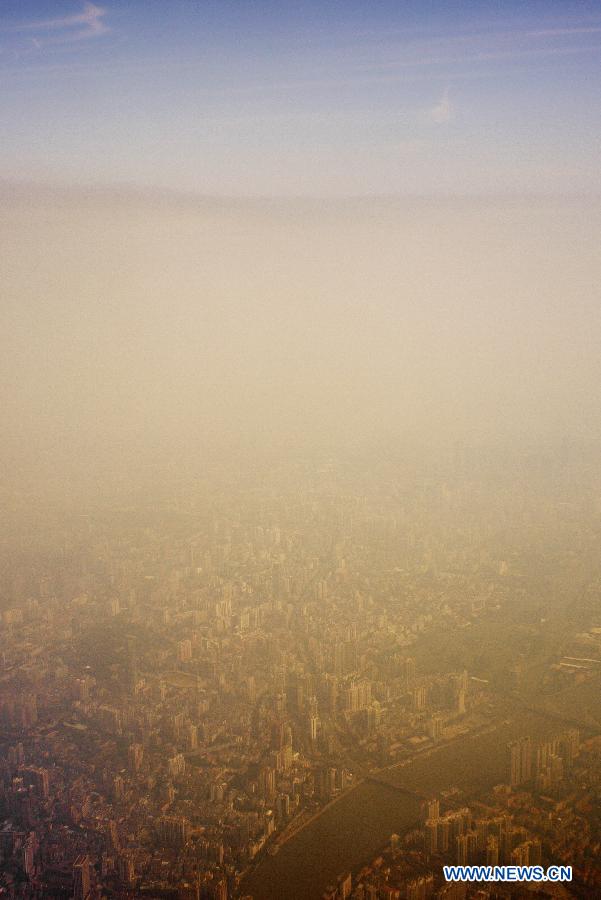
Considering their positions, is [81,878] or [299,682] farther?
[299,682]

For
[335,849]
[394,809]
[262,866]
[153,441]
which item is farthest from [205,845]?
[153,441]

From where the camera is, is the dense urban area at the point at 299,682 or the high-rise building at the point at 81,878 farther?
the dense urban area at the point at 299,682

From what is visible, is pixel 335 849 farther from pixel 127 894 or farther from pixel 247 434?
pixel 247 434

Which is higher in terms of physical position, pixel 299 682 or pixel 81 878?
pixel 299 682

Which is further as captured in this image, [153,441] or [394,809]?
[153,441]

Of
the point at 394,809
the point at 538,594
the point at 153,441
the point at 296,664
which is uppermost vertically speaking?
the point at 153,441

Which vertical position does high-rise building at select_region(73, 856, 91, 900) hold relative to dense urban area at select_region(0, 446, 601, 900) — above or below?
below

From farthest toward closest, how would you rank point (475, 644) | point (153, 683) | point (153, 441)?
point (153, 441) < point (475, 644) < point (153, 683)

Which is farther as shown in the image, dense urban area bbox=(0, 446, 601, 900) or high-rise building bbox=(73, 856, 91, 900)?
dense urban area bbox=(0, 446, 601, 900)
